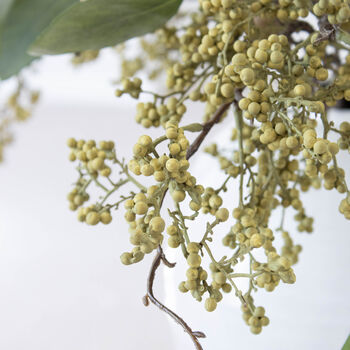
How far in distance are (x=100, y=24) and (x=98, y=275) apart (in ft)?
1.10

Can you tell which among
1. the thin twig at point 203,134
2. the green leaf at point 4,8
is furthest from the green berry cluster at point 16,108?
the thin twig at point 203,134

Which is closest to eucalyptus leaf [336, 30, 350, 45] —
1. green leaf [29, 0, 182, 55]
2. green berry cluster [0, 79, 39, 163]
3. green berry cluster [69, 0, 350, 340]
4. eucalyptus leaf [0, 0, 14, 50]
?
green berry cluster [69, 0, 350, 340]

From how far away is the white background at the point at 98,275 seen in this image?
0.31 m

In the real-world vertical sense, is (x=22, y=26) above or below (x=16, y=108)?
above

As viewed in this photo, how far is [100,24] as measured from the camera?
0.28 m

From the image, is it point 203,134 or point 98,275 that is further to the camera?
point 98,275

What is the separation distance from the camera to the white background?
0.31 meters

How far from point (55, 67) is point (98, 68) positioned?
0.10 m

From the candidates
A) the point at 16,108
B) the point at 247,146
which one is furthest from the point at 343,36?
the point at 16,108

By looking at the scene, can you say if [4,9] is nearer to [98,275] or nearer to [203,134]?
[203,134]

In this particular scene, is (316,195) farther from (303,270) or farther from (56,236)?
(56,236)

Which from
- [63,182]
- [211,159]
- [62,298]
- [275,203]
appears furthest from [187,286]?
[63,182]

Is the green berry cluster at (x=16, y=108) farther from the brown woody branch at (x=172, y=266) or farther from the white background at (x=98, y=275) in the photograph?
the brown woody branch at (x=172, y=266)

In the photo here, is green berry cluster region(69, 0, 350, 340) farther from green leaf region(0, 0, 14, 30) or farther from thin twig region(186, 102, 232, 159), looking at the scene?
green leaf region(0, 0, 14, 30)
